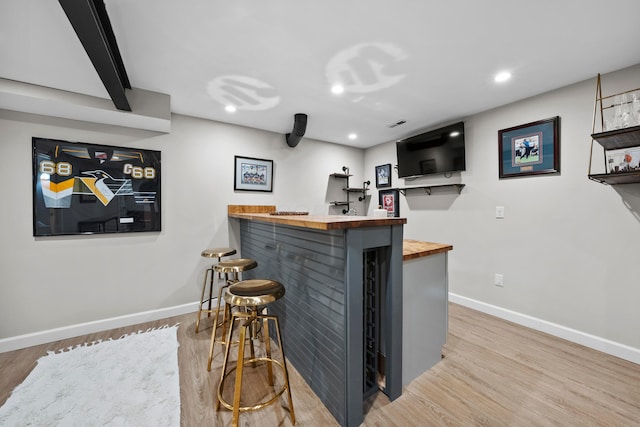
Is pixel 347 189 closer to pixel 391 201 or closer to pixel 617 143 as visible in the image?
pixel 391 201

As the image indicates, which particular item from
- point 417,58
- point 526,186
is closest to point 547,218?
point 526,186

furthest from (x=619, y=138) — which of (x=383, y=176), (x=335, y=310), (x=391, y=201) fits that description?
(x=383, y=176)

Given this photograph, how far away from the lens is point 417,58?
193 cm

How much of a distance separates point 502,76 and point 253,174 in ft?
9.53

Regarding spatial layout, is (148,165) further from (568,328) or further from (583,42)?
(568,328)

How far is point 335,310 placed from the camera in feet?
4.79

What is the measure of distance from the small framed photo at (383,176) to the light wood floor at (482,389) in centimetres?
256

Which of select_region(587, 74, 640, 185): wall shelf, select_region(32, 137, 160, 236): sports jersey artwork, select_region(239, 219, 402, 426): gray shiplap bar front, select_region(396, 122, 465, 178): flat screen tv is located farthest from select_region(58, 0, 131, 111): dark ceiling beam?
select_region(396, 122, 465, 178): flat screen tv

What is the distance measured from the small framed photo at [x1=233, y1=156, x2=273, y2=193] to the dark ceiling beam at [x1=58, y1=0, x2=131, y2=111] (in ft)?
4.78

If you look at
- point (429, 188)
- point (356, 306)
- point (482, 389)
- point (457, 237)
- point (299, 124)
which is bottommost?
point (482, 389)

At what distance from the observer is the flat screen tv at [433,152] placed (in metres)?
3.18

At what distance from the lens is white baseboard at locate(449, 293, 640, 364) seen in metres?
2.06

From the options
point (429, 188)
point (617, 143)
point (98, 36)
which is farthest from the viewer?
point (429, 188)

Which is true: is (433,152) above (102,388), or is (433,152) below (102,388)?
above
